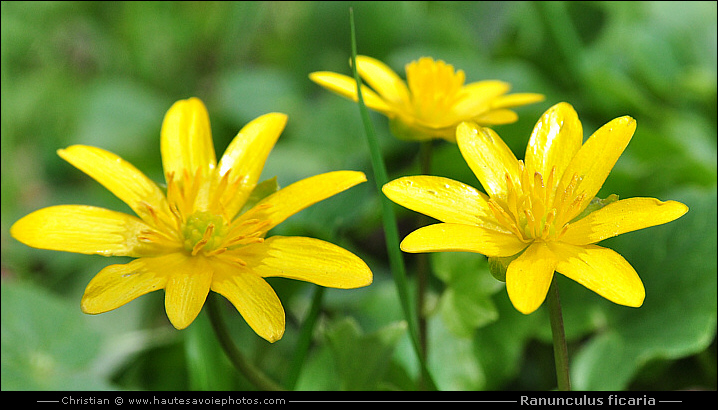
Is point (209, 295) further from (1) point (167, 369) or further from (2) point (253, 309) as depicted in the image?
(1) point (167, 369)

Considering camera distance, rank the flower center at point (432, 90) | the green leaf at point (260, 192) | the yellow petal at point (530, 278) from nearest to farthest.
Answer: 1. the yellow petal at point (530, 278)
2. the green leaf at point (260, 192)
3. the flower center at point (432, 90)

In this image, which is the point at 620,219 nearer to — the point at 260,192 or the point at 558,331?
the point at 558,331

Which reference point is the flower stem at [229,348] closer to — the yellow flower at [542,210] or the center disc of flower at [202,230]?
the center disc of flower at [202,230]

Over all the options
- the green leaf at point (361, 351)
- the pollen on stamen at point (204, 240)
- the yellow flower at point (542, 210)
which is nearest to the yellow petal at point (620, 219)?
the yellow flower at point (542, 210)

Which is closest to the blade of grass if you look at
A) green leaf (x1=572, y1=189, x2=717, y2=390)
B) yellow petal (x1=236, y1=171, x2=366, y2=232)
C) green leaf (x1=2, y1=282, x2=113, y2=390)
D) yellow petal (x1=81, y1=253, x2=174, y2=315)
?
yellow petal (x1=236, y1=171, x2=366, y2=232)

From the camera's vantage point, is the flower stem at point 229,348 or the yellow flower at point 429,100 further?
the yellow flower at point 429,100

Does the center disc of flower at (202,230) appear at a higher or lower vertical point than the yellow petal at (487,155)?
lower
